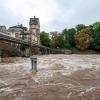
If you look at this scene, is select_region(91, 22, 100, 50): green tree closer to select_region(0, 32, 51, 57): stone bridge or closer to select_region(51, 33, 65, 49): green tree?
select_region(51, 33, 65, 49): green tree

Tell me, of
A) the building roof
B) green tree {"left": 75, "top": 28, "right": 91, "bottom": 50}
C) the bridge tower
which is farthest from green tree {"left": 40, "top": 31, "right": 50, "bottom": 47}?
green tree {"left": 75, "top": 28, "right": 91, "bottom": 50}

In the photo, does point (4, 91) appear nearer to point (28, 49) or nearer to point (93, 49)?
point (28, 49)

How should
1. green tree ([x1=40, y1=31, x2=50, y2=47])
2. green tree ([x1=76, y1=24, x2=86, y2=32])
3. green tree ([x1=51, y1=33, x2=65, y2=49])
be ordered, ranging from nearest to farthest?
green tree ([x1=51, y1=33, x2=65, y2=49]) < green tree ([x1=40, y1=31, x2=50, y2=47]) < green tree ([x1=76, y1=24, x2=86, y2=32])

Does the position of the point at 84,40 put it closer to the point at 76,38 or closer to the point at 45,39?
the point at 76,38

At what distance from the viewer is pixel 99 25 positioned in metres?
86.9

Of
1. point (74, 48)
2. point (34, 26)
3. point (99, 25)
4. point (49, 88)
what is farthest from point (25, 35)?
point (49, 88)

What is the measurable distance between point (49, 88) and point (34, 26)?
297 feet

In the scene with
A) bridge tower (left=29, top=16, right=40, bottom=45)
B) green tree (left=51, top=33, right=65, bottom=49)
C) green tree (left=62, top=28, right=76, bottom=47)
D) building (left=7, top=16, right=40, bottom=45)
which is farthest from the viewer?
green tree (left=62, top=28, right=76, bottom=47)

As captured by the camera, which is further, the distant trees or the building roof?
the building roof

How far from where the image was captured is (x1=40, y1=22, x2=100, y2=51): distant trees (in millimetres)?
84812

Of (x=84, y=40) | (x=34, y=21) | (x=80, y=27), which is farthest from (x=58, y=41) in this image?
(x=80, y=27)

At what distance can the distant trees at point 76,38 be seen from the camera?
3339 inches

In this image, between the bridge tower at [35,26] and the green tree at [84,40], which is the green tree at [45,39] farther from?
the green tree at [84,40]

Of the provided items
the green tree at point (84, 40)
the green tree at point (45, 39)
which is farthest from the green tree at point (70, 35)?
the green tree at point (84, 40)
